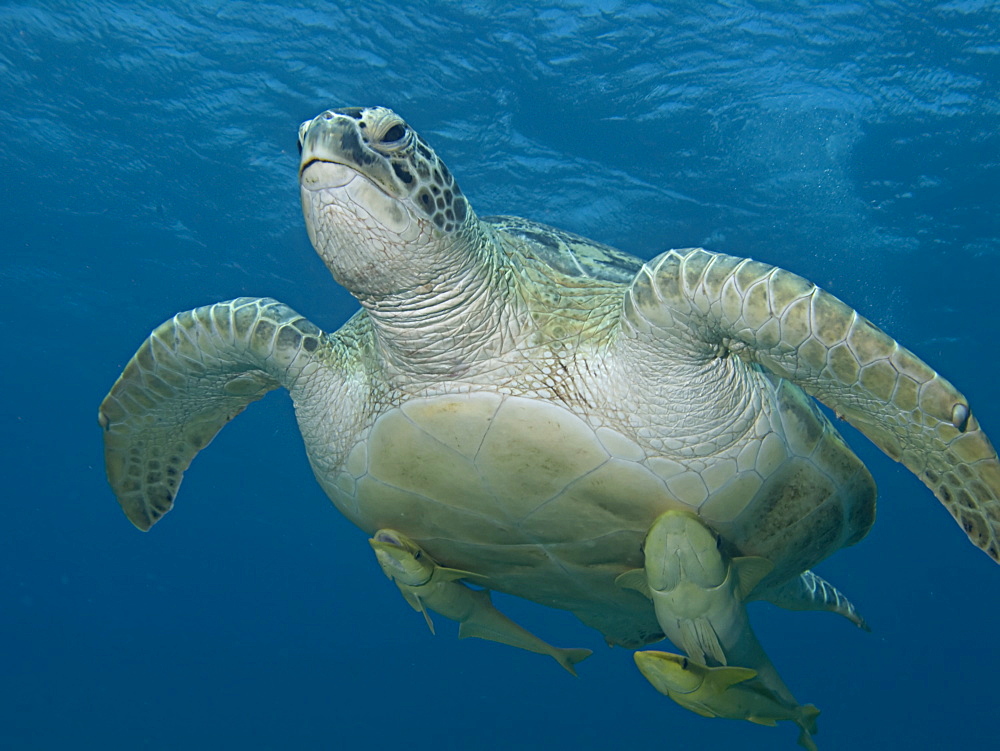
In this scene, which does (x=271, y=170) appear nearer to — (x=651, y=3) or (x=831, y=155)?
(x=651, y=3)

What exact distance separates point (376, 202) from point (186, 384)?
214cm

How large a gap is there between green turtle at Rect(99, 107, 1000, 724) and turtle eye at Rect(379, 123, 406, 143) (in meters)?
0.01

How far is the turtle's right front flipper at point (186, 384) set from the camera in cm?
335

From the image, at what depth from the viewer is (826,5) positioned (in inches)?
379

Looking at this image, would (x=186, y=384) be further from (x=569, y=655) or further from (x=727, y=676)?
(x=727, y=676)

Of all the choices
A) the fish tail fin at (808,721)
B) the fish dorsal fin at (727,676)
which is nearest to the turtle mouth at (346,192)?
the fish dorsal fin at (727,676)

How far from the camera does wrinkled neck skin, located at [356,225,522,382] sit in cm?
→ 262

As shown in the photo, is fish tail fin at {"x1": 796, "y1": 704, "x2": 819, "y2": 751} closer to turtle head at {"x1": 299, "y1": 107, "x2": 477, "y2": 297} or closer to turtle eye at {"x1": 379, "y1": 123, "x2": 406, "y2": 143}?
turtle head at {"x1": 299, "y1": 107, "x2": 477, "y2": 297}

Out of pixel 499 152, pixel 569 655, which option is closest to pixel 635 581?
pixel 569 655

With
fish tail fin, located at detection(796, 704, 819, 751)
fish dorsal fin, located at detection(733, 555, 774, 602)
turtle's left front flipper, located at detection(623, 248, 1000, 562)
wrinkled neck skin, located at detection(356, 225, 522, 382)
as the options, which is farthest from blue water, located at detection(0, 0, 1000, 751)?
fish tail fin, located at detection(796, 704, 819, 751)

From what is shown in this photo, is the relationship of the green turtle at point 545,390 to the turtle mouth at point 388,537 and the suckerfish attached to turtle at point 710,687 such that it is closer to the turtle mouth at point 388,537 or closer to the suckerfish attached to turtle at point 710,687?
the turtle mouth at point 388,537

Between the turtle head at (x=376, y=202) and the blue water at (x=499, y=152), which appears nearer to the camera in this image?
the turtle head at (x=376, y=202)

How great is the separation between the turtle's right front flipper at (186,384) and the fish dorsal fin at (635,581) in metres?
2.03

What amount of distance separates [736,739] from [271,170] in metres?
35.4
